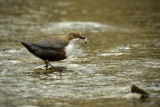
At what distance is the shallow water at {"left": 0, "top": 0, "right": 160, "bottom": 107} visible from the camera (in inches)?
293

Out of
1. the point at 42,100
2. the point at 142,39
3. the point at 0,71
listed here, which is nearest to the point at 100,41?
the point at 142,39

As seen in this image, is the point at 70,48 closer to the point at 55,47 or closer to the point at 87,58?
the point at 55,47

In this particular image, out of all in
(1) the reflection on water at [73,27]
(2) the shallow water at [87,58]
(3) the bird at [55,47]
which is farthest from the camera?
(1) the reflection on water at [73,27]

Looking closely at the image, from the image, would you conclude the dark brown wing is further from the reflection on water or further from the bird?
the reflection on water

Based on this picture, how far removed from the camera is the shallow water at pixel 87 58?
744cm

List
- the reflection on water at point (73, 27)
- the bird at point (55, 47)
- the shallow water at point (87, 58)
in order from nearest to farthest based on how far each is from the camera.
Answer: the shallow water at point (87, 58)
the bird at point (55, 47)
the reflection on water at point (73, 27)

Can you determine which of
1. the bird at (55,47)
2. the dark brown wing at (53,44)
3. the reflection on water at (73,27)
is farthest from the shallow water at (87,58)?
the dark brown wing at (53,44)

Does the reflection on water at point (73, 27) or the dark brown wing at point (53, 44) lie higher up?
the reflection on water at point (73, 27)

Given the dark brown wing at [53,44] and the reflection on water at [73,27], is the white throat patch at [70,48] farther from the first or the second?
the reflection on water at [73,27]

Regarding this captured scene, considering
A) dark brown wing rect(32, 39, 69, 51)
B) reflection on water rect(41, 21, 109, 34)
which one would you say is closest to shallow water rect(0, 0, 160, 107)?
reflection on water rect(41, 21, 109, 34)

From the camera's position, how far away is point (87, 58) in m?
10.9

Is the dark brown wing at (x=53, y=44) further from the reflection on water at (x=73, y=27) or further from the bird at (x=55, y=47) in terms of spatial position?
the reflection on water at (x=73, y=27)

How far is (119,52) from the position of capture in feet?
38.1

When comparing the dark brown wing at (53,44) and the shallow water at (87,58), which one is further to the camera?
the dark brown wing at (53,44)
